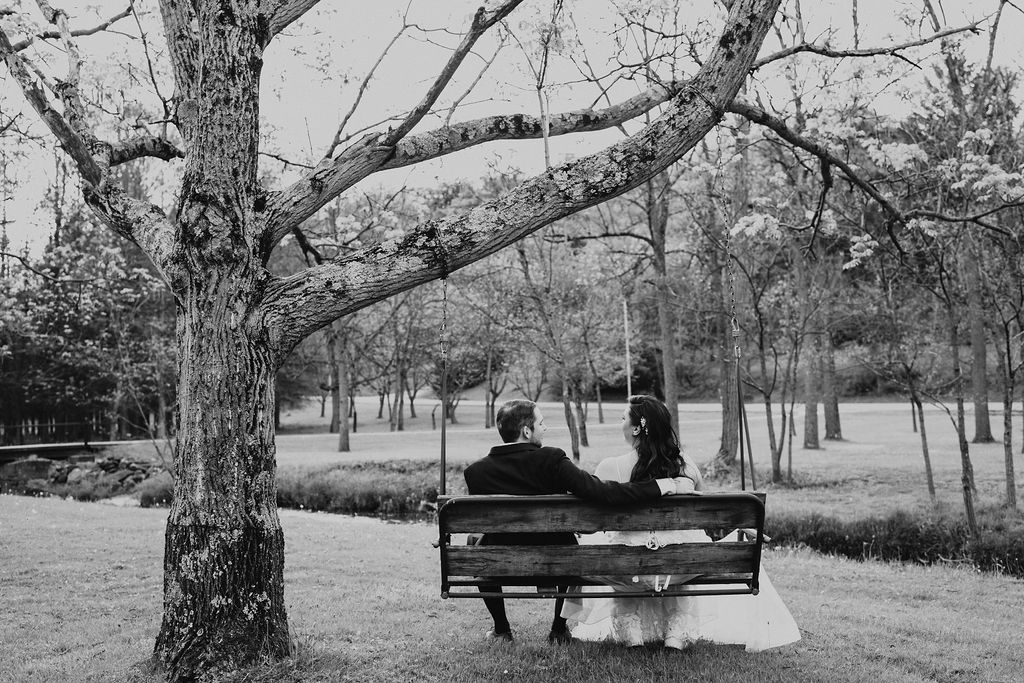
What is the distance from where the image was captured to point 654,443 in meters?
5.00

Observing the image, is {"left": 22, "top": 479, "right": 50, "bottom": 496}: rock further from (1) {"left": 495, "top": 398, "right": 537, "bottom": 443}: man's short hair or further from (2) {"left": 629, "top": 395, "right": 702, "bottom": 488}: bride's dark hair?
(2) {"left": 629, "top": 395, "right": 702, "bottom": 488}: bride's dark hair

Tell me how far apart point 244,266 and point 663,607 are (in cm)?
339

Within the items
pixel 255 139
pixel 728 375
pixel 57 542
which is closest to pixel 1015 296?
pixel 728 375

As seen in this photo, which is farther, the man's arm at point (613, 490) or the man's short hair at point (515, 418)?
the man's short hair at point (515, 418)

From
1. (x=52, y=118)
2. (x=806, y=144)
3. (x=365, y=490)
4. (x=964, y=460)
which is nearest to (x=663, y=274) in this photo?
(x=964, y=460)

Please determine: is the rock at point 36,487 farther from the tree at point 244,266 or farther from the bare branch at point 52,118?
the tree at point 244,266

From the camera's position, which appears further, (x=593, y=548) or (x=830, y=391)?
(x=830, y=391)

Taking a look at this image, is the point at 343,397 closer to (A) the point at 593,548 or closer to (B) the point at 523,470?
(B) the point at 523,470

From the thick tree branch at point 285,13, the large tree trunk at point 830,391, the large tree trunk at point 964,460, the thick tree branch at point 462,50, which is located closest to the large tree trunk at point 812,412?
the large tree trunk at point 830,391

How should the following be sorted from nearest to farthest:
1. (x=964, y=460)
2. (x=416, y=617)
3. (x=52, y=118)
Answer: (x=52, y=118), (x=416, y=617), (x=964, y=460)

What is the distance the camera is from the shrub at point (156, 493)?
1942 centimetres

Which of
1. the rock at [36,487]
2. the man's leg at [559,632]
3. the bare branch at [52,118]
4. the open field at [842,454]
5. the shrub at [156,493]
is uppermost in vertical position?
the bare branch at [52,118]

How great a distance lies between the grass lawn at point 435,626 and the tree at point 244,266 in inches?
17.6

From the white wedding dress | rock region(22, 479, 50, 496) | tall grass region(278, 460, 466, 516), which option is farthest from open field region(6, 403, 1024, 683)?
rock region(22, 479, 50, 496)
